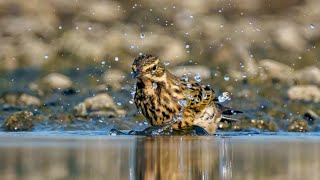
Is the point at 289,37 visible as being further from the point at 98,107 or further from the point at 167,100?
the point at 167,100

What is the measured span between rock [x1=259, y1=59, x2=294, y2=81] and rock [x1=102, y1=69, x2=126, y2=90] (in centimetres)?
202

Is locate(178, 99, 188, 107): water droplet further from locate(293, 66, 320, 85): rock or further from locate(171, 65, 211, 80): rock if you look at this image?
locate(293, 66, 320, 85): rock

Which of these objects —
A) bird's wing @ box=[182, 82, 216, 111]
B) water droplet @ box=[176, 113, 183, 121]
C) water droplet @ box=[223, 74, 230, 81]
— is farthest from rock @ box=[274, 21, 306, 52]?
water droplet @ box=[176, 113, 183, 121]

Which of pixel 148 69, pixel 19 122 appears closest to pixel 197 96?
pixel 148 69

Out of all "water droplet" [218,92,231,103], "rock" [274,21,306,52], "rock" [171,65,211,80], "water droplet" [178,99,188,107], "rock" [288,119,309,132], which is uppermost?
"rock" [274,21,306,52]

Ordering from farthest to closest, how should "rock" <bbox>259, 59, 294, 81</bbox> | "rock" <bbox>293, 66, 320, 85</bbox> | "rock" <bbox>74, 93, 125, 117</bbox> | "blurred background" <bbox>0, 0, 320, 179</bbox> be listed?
1. "rock" <bbox>259, 59, 294, 81</bbox>
2. "rock" <bbox>293, 66, 320, 85</bbox>
3. "rock" <bbox>74, 93, 125, 117</bbox>
4. "blurred background" <bbox>0, 0, 320, 179</bbox>

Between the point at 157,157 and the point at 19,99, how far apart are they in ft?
19.9

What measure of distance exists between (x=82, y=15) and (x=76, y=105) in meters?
2.68

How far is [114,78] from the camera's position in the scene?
14461mm

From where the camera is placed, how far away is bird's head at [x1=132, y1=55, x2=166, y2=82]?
35.3 ft

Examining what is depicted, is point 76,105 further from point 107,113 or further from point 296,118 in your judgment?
point 296,118

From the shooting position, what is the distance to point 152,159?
7.83 m

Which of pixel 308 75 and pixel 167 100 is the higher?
pixel 308 75

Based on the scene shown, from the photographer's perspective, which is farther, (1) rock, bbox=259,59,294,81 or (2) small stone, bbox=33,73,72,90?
(1) rock, bbox=259,59,294,81
